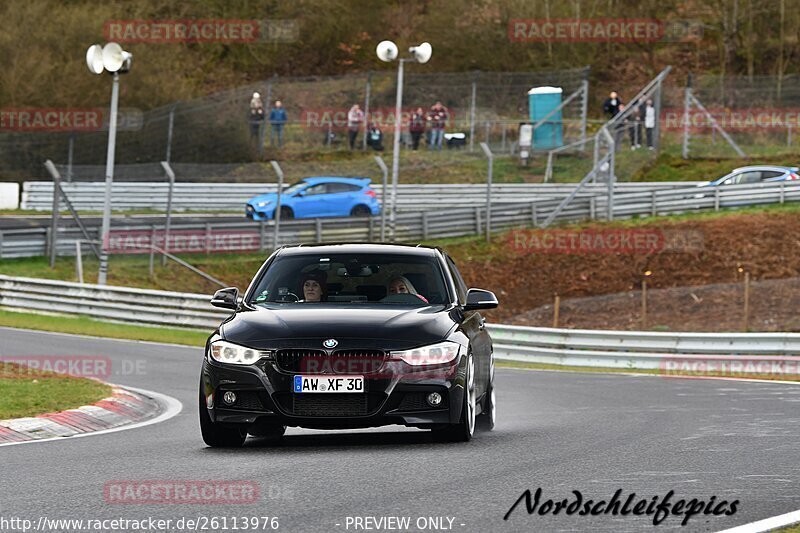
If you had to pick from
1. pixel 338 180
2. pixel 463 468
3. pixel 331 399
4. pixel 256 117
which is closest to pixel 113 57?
pixel 338 180

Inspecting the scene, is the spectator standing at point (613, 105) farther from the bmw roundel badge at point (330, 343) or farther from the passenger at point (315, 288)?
the bmw roundel badge at point (330, 343)

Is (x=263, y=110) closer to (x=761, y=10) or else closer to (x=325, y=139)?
(x=325, y=139)

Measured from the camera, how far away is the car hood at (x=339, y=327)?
398 inches

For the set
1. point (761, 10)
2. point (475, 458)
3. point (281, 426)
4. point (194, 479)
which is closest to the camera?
point (194, 479)

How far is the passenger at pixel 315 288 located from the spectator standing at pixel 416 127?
115 ft

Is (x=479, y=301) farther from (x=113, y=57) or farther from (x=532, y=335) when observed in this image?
(x=113, y=57)

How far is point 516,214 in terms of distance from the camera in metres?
42.0

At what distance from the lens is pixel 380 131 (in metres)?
49.4

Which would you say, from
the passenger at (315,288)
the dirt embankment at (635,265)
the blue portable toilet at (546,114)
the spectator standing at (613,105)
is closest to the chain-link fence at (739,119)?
the spectator standing at (613,105)

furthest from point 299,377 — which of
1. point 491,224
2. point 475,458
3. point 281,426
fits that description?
point 491,224

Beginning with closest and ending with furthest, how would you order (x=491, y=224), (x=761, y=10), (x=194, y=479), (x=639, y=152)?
(x=194, y=479), (x=491, y=224), (x=639, y=152), (x=761, y=10)

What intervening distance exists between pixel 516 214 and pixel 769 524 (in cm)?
3521

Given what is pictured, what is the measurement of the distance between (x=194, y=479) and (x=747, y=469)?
3.27m

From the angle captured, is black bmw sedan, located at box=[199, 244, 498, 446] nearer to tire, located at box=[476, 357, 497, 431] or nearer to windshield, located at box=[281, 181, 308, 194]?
tire, located at box=[476, 357, 497, 431]
